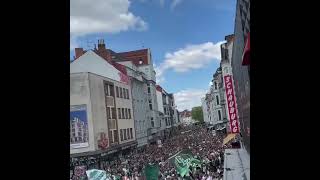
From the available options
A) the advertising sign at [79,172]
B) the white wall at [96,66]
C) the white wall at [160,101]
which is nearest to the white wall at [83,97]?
the advertising sign at [79,172]

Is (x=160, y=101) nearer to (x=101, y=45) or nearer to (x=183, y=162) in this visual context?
(x=101, y=45)

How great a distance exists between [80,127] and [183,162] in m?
12.0

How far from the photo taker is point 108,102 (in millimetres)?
27594

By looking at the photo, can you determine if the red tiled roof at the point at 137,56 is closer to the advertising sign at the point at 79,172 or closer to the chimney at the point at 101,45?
the chimney at the point at 101,45

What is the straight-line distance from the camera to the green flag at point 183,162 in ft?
47.2

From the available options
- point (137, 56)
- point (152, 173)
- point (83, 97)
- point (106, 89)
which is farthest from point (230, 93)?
point (137, 56)

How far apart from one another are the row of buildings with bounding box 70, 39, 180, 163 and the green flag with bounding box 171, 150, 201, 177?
389 inches

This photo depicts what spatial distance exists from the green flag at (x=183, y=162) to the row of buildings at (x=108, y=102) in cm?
989
